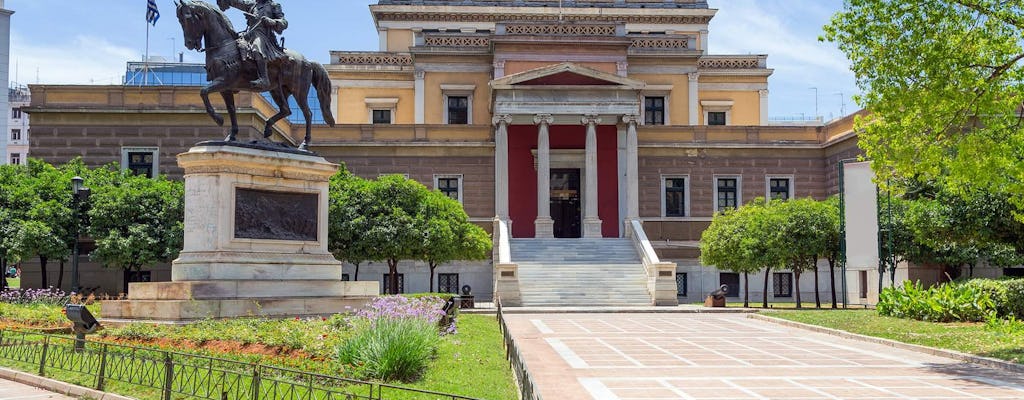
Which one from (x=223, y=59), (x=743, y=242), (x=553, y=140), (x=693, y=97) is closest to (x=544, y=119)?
(x=553, y=140)

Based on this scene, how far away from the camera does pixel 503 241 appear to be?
40000mm

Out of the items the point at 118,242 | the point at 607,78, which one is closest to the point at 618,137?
the point at 607,78

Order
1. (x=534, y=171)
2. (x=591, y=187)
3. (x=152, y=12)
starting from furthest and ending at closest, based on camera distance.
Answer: (x=534, y=171), (x=591, y=187), (x=152, y=12)

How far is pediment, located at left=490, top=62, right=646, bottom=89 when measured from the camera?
142 ft

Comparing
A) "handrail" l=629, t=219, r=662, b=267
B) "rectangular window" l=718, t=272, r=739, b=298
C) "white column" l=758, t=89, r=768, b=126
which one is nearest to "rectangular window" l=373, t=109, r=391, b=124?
"handrail" l=629, t=219, r=662, b=267

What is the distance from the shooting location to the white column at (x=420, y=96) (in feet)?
168

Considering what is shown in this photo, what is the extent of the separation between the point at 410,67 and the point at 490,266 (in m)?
14.7

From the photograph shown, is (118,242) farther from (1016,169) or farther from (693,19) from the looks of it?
(693,19)

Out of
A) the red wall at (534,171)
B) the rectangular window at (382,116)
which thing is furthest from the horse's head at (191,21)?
the rectangular window at (382,116)

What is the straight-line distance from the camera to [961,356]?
16.8 m

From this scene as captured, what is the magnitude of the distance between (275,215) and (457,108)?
1325 inches

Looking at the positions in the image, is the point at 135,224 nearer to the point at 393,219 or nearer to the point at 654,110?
the point at 393,219

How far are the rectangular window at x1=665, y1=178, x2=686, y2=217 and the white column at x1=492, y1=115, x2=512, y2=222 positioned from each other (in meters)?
8.35

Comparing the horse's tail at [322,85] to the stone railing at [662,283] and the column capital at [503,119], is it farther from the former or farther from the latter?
the column capital at [503,119]
